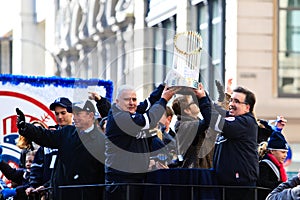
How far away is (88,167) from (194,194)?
5.53ft

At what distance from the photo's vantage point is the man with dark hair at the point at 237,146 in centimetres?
1040

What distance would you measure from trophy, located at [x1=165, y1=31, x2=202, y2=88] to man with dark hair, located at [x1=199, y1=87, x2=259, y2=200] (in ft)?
1.41

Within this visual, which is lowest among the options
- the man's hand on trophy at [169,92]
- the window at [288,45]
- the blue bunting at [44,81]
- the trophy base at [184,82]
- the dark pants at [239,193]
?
the dark pants at [239,193]

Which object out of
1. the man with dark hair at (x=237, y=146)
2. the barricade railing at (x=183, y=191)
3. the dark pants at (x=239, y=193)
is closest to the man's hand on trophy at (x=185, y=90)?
the man with dark hair at (x=237, y=146)

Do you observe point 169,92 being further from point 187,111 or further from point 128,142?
point 187,111

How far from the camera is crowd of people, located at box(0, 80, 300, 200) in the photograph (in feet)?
34.2

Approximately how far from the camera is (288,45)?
22969 mm

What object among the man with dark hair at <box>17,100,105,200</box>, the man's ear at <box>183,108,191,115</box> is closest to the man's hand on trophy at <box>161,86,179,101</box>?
the man's ear at <box>183,108,191,115</box>

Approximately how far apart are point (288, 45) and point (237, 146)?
41.7ft

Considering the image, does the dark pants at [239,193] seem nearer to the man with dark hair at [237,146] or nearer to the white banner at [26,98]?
the man with dark hair at [237,146]

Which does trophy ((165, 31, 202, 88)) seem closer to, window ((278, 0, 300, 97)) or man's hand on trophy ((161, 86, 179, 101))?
man's hand on trophy ((161, 86, 179, 101))

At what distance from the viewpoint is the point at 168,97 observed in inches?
405

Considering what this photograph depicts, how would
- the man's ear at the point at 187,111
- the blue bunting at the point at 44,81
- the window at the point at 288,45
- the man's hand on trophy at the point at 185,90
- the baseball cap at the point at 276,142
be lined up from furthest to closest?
the window at the point at 288,45 < the blue bunting at the point at 44,81 < the baseball cap at the point at 276,142 < the man's ear at the point at 187,111 < the man's hand on trophy at the point at 185,90

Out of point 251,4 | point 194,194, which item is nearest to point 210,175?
point 194,194
